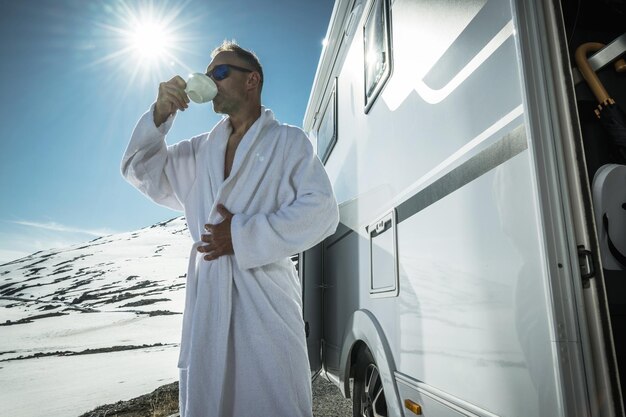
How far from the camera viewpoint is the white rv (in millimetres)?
901

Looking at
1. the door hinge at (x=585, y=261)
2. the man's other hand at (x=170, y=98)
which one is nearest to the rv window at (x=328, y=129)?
the man's other hand at (x=170, y=98)

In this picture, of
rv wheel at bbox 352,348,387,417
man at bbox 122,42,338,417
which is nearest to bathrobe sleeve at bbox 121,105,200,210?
man at bbox 122,42,338,417

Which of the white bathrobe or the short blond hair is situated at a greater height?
the short blond hair

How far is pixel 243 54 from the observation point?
72.3 inches

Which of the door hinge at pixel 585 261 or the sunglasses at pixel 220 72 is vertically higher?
the sunglasses at pixel 220 72

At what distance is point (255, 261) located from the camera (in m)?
1.44

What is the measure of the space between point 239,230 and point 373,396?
1.54 m

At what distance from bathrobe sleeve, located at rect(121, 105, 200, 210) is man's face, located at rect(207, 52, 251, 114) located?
236mm

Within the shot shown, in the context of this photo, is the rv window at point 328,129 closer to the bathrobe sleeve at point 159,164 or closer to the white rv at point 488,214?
the white rv at point 488,214

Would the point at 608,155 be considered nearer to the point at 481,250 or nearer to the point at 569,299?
the point at 481,250

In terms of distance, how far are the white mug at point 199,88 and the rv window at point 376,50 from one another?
0.95 metres

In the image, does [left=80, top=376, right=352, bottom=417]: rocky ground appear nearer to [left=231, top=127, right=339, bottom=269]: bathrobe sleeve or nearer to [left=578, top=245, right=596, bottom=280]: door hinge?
[left=231, top=127, right=339, bottom=269]: bathrobe sleeve

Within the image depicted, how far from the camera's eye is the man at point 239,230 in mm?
1373

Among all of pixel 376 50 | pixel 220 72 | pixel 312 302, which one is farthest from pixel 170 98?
pixel 312 302
